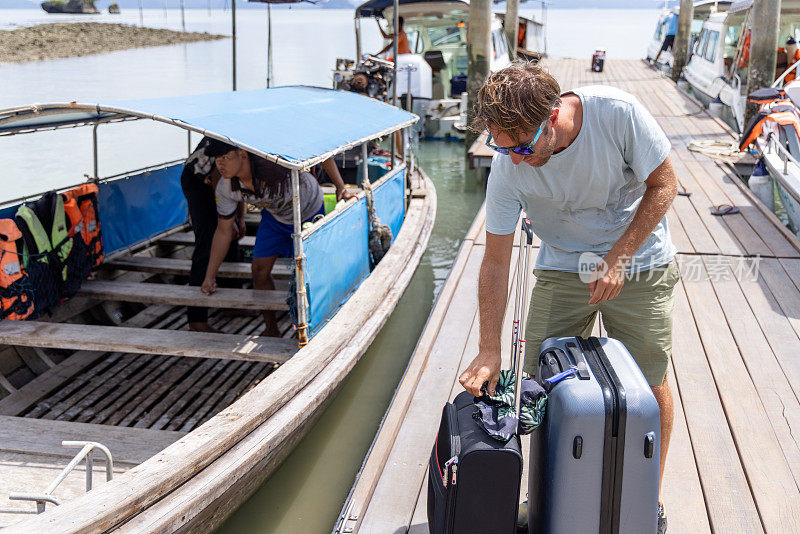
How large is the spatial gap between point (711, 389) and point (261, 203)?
3.07 meters

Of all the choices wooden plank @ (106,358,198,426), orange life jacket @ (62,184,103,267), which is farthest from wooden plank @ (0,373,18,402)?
orange life jacket @ (62,184,103,267)

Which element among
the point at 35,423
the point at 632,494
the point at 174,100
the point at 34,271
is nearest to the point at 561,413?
the point at 632,494

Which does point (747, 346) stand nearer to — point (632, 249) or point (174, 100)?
point (632, 249)

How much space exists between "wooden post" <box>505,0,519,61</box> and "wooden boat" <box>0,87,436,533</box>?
46.5ft

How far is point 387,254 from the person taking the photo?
6.20 metres

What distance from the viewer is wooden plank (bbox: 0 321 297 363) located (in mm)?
4281

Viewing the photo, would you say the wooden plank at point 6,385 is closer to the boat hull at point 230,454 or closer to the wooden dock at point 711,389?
the boat hull at point 230,454

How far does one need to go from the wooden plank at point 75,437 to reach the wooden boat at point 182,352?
10mm

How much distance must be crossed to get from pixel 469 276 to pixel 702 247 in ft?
6.83

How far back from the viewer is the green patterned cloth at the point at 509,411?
2209mm

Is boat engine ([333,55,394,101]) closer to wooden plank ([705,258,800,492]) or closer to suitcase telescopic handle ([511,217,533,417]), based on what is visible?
wooden plank ([705,258,800,492])

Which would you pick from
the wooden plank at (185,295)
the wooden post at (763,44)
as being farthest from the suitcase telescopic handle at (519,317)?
the wooden post at (763,44)

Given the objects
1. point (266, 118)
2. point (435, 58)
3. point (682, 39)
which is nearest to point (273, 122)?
point (266, 118)

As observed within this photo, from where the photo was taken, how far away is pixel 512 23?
19734 millimetres
